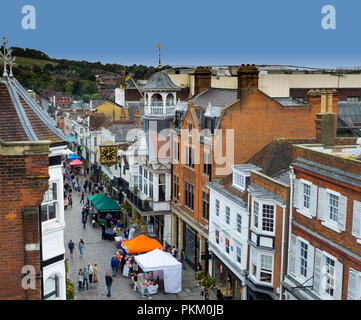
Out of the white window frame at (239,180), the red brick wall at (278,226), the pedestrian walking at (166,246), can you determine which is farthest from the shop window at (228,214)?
the pedestrian walking at (166,246)

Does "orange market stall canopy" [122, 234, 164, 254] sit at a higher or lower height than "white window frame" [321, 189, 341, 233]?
lower

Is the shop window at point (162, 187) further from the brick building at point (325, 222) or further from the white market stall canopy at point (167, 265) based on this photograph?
the brick building at point (325, 222)

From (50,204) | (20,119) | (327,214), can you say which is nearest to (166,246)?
(327,214)

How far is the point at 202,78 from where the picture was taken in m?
37.6

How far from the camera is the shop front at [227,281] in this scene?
25.0m

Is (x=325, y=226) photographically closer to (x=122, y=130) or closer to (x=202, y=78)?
(x=202, y=78)

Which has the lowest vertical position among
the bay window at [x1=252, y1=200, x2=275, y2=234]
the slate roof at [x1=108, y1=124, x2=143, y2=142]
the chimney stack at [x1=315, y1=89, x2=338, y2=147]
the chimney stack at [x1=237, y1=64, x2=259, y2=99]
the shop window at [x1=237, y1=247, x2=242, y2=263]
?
the shop window at [x1=237, y1=247, x2=242, y2=263]

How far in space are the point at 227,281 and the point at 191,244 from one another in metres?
6.63

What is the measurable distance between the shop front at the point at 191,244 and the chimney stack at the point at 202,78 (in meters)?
11.3

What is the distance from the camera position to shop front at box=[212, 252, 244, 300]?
25.0 m

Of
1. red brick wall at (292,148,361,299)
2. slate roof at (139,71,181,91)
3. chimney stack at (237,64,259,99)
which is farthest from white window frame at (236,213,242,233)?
slate roof at (139,71,181,91)

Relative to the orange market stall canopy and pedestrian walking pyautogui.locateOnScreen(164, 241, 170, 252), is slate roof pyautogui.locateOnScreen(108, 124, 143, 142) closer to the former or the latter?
pedestrian walking pyautogui.locateOnScreen(164, 241, 170, 252)

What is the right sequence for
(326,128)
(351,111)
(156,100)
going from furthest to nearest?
(351,111) → (156,100) → (326,128)
